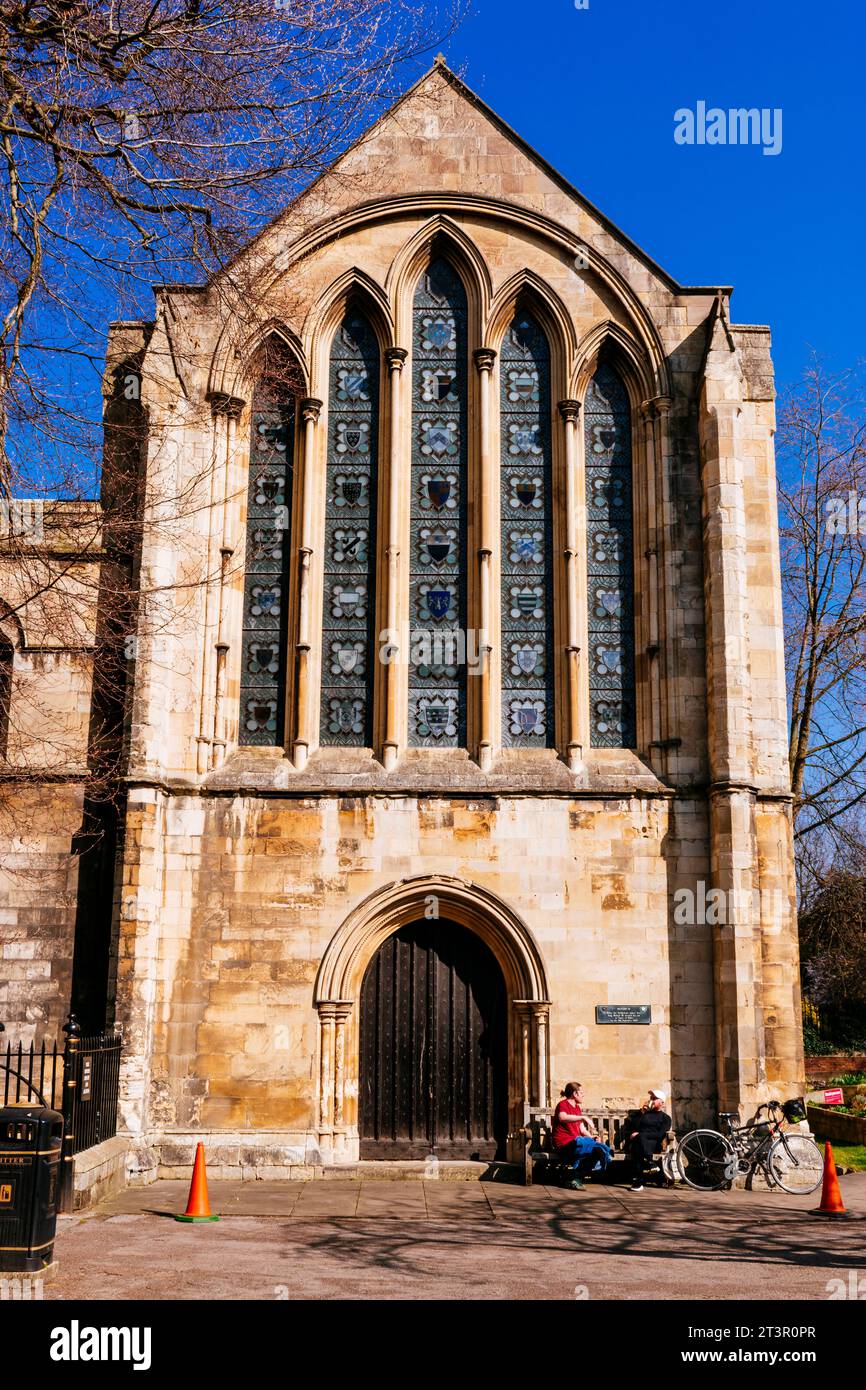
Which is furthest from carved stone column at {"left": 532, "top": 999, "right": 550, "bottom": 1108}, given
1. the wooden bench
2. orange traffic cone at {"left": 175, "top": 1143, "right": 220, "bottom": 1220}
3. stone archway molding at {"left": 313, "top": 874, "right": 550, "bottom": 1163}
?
orange traffic cone at {"left": 175, "top": 1143, "right": 220, "bottom": 1220}

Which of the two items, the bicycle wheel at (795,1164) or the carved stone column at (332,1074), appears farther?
the carved stone column at (332,1074)

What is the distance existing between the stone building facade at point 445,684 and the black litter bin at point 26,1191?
18.0 feet

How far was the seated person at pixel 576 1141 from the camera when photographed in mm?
13320

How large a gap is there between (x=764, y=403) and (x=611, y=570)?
9.38 ft

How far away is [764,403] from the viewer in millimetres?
16312

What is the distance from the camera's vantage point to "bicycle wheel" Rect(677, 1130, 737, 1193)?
13641 millimetres

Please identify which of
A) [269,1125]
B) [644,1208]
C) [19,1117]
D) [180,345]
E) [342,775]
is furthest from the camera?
[180,345]

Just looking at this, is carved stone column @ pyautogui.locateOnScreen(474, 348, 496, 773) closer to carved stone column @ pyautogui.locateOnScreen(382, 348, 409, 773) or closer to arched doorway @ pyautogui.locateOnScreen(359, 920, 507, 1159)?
carved stone column @ pyautogui.locateOnScreen(382, 348, 409, 773)

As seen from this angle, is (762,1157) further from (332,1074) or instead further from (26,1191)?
(26,1191)

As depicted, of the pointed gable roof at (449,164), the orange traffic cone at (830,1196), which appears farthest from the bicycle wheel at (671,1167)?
the pointed gable roof at (449,164)

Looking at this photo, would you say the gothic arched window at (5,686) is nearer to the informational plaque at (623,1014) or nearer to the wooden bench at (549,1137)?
the wooden bench at (549,1137)

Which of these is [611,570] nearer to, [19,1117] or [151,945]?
[151,945]
